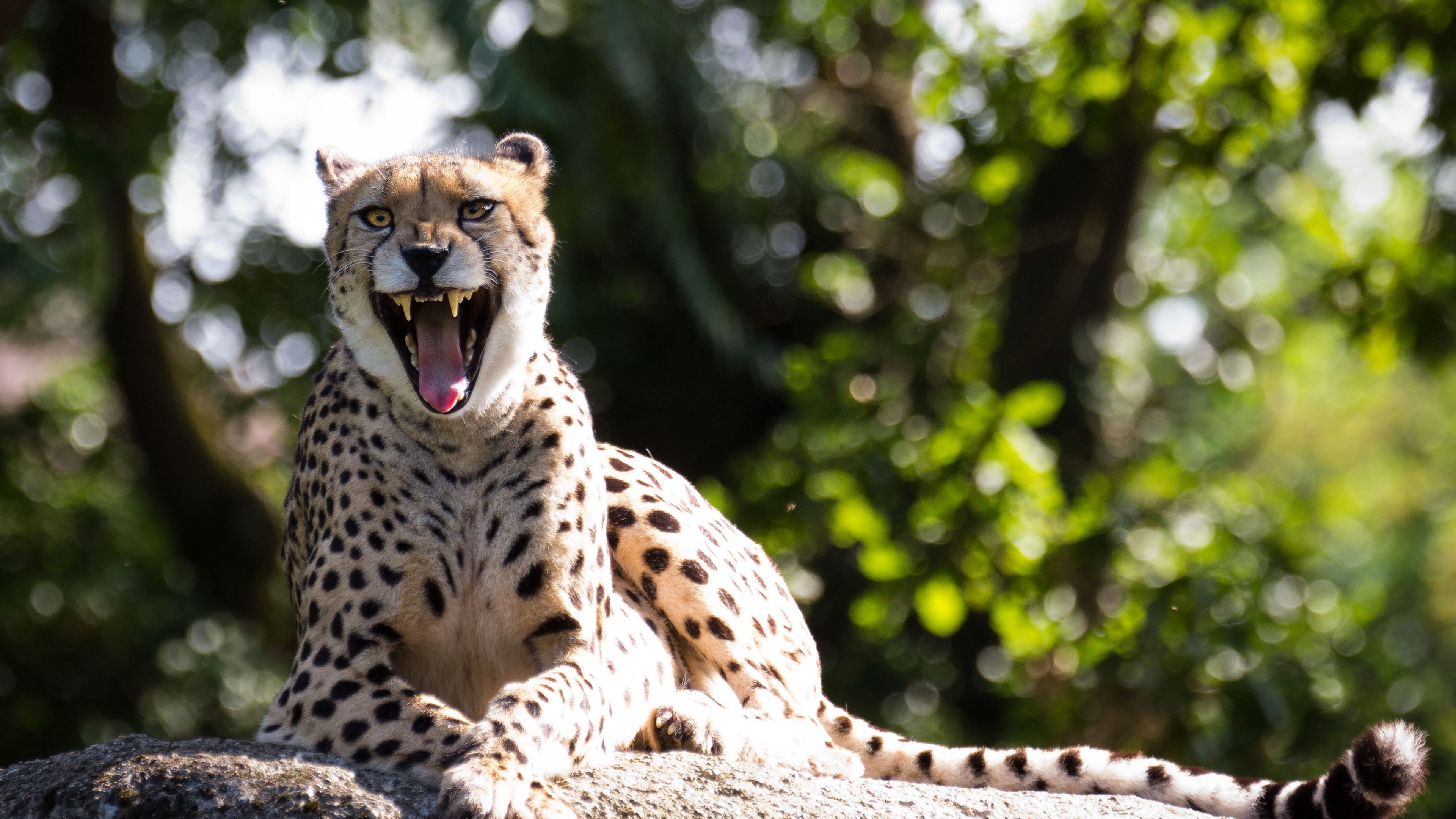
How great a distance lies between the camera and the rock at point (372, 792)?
2779 millimetres

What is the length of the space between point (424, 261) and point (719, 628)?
144cm

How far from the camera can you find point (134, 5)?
11.3m

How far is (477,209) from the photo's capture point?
11.5 ft

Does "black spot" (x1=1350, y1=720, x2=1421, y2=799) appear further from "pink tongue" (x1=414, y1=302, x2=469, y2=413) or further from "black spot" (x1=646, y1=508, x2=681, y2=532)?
"pink tongue" (x1=414, y1=302, x2=469, y2=413)

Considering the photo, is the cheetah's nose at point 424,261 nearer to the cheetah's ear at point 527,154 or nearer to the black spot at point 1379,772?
the cheetah's ear at point 527,154

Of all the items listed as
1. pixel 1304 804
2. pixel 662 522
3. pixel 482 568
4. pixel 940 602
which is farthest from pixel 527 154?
pixel 940 602

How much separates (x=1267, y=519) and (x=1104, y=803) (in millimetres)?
5690

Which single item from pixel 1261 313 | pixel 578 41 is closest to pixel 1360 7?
pixel 578 41

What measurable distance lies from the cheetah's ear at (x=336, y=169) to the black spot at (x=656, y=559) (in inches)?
51.0

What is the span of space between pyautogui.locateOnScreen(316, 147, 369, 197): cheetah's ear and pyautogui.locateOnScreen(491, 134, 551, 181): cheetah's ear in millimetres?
367

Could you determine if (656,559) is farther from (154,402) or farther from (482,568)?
(154,402)

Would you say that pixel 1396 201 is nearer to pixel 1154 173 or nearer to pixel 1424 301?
pixel 1154 173

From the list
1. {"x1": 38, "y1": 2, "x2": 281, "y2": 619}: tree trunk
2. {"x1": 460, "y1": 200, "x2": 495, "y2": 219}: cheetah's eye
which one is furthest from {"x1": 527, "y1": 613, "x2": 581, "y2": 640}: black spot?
{"x1": 38, "y1": 2, "x2": 281, "y2": 619}: tree trunk

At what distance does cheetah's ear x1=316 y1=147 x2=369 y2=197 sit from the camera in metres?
3.71
